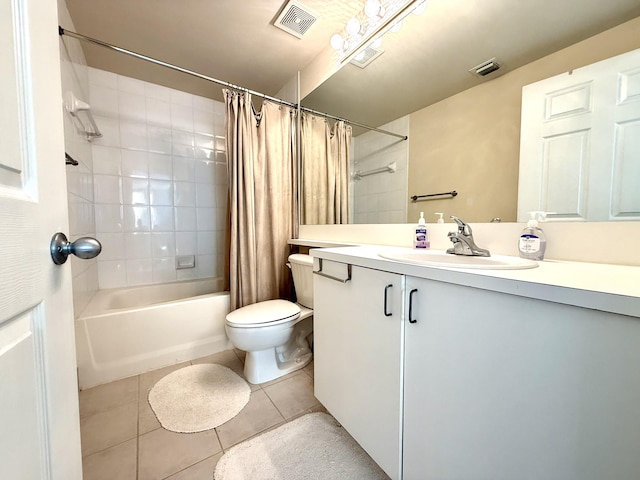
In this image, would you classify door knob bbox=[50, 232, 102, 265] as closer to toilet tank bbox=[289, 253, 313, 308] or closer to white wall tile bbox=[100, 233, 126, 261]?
toilet tank bbox=[289, 253, 313, 308]

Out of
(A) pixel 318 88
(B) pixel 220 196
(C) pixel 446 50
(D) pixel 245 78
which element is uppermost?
(D) pixel 245 78

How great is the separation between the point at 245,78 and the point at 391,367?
237cm

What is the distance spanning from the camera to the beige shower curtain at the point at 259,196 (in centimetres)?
176

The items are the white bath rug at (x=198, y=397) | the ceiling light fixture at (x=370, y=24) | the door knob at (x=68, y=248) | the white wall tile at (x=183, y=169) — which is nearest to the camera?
the door knob at (x=68, y=248)

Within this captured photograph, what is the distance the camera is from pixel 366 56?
60.4 inches

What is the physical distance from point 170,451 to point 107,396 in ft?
2.10

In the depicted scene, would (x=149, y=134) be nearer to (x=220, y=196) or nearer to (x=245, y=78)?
(x=220, y=196)

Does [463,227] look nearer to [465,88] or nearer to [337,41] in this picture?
[465,88]

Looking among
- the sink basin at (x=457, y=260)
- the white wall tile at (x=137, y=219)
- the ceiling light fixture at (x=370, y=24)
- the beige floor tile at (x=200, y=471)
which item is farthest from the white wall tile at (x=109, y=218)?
the sink basin at (x=457, y=260)

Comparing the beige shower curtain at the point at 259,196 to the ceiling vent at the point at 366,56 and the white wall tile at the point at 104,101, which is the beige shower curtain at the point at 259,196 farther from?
the white wall tile at the point at 104,101

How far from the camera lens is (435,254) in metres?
1.02

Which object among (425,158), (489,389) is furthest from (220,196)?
(489,389)

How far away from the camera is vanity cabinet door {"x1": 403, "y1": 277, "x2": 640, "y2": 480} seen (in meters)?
0.41

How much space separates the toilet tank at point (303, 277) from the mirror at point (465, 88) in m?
0.47
